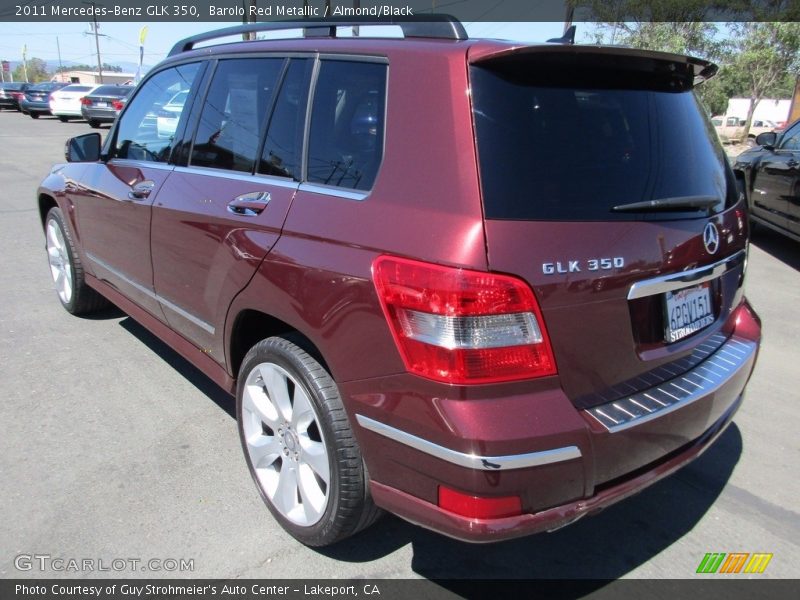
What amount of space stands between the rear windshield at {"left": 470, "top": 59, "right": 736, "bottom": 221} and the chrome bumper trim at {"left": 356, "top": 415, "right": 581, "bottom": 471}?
0.69 meters

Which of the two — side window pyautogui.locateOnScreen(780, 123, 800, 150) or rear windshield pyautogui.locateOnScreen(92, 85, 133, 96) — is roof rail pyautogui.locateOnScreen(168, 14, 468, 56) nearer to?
side window pyautogui.locateOnScreen(780, 123, 800, 150)

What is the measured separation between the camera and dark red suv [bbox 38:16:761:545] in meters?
1.85

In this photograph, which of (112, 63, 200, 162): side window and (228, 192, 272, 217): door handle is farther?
(112, 63, 200, 162): side window

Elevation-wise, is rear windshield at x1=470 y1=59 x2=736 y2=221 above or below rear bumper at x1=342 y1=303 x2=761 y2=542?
above

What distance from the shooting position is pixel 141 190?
3457 millimetres

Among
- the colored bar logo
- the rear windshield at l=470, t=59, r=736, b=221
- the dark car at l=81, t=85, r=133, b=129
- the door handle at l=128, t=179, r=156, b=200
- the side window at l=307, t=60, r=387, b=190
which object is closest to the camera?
the rear windshield at l=470, t=59, r=736, b=221

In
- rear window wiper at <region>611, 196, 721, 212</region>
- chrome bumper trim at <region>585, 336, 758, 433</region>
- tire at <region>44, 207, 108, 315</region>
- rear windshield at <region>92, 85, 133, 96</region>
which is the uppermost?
rear window wiper at <region>611, 196, 721, 212</region>

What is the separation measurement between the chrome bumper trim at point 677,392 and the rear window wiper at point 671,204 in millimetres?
593

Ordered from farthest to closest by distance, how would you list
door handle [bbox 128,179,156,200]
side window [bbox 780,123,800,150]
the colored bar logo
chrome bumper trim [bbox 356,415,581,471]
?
1. side window [bbox 780,123,800,150]
2. door handle [bbox 128,179,156,200]
3. the colored bar logo
4. chrome bumper trim [bbox 356,415,581,471]

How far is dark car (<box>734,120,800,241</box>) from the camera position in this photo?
258 inches

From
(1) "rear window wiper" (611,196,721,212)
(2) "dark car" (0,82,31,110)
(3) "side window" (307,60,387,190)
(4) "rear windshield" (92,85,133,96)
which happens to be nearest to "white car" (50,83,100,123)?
(4) "rear windshield" (92,85,133,96)

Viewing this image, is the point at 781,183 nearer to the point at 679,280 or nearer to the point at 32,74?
the point at 679,280

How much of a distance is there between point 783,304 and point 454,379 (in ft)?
16.8

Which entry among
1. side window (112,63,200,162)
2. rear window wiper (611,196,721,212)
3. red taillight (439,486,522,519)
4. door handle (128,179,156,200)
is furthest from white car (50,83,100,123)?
red taillight (439,486,522,519)
